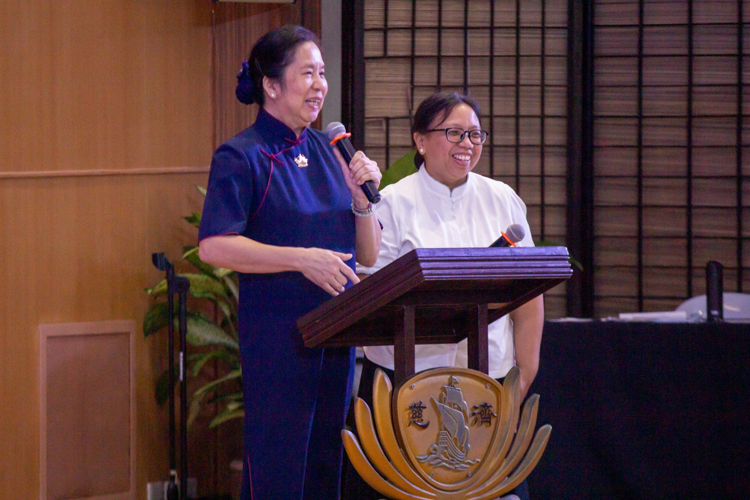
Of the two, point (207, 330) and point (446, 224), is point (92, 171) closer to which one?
point (207, 330)

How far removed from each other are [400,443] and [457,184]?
980 millimetres

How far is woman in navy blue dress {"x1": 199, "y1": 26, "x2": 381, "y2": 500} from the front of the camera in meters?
1.54

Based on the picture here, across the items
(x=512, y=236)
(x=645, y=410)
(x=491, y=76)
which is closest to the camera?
(x=512, y=236)

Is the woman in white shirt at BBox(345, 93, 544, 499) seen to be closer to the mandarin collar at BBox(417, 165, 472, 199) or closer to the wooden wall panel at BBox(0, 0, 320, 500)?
the mandarin collar at BBox(417, 165, 472, 199)

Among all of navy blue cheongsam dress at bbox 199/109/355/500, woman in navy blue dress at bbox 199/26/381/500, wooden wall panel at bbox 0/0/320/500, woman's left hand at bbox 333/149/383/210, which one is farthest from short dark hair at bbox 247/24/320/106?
wooden wall panel at bbox 0/0/320/500

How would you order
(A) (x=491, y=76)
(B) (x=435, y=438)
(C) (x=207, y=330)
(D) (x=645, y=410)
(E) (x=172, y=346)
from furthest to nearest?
(A) (x=491, y=76)
(C) (x=207, y=330)
(E) (x=172, y=346)
(D) (x=645, y=410)
(B) (x=435, y=438)

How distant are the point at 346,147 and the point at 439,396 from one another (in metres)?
0.58

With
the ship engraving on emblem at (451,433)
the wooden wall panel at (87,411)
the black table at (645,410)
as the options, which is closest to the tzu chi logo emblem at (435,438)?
the ship engraving on emblem at (451,433)

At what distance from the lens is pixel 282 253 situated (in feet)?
4.94

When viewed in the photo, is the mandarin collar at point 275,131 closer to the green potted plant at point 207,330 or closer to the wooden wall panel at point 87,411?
the green potted plant at point 207,330

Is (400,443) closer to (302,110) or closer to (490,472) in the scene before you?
(490,472)

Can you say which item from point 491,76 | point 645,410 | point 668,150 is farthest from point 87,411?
point 668,150

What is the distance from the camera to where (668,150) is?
402cm

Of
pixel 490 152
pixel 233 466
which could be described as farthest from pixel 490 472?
pixel 490 152
